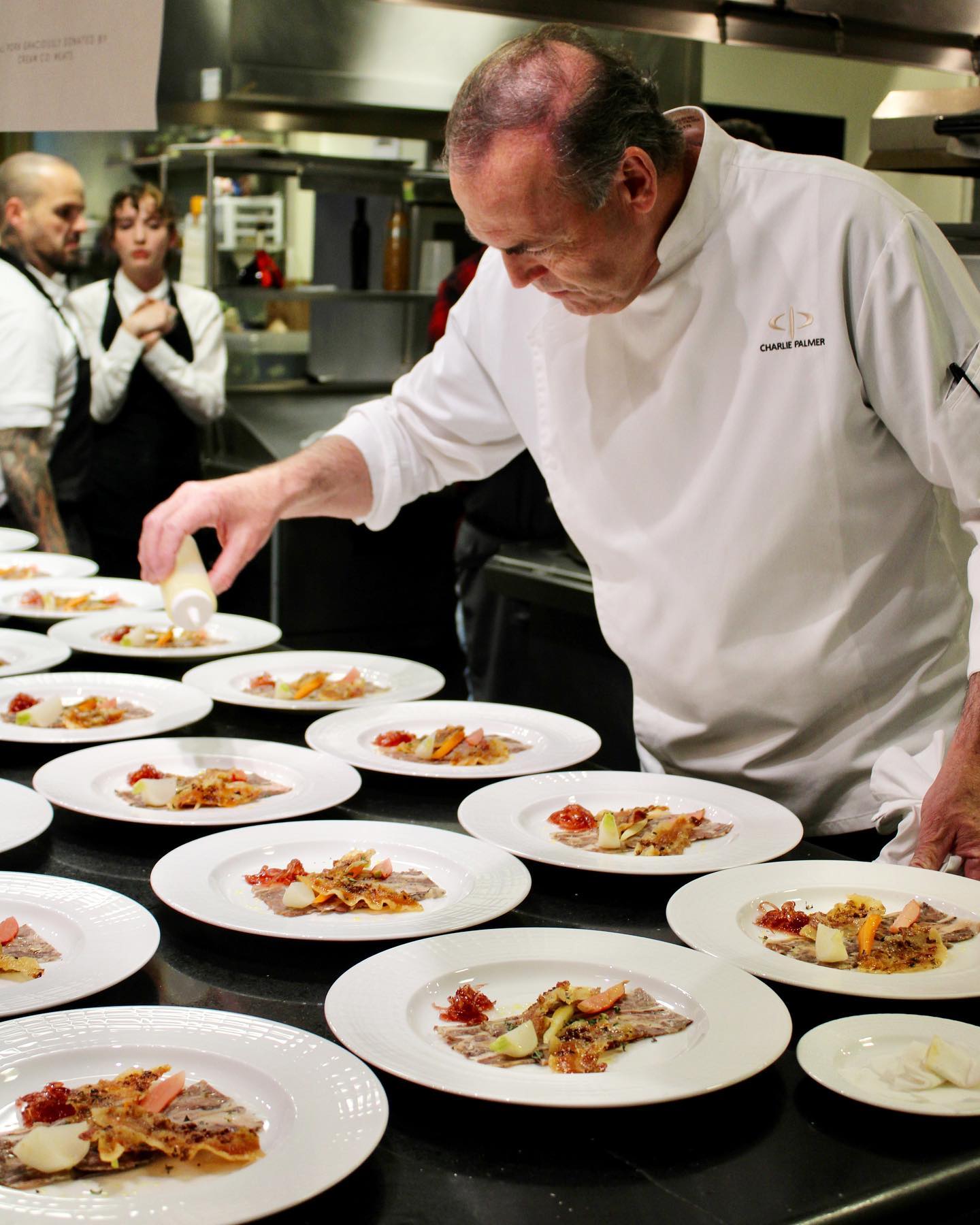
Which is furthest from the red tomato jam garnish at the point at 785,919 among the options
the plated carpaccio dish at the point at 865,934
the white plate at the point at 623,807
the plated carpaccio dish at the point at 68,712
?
the plated carpaccio dish at the point at 68,712

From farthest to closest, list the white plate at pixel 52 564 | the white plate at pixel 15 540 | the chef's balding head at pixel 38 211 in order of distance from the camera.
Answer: the chef's balding head at pixel 38 211, the white plate at pixel 15 540, the white plate at pixel 52 564

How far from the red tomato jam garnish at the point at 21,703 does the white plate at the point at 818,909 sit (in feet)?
3.64

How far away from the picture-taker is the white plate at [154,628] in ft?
7.85

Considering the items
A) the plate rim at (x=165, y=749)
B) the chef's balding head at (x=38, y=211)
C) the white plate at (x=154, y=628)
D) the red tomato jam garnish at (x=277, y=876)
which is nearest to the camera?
the red tomato jam garnish at (x=277, y=876)

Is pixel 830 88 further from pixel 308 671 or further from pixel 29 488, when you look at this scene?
pixel 308 671

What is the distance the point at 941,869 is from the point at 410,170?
5031mm

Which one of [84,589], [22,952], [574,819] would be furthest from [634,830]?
[84,589]

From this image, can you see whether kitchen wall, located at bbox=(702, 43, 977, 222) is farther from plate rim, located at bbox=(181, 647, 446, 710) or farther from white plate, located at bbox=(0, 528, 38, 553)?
plate rim, located at bbox=(181, 647, 446, 710)

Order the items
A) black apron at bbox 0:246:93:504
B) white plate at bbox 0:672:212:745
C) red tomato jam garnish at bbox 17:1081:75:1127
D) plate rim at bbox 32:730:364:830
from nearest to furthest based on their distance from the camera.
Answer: red tomato jam garnish at bbox 17:1081:75:1127
plate rim at bbox 32:730:364:830
white plate at bbox 0:672:212:745
black apron at bbox 0:246:93:504

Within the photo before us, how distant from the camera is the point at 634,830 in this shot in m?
1.52

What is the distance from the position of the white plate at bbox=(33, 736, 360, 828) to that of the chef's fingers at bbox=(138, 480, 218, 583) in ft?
0.77

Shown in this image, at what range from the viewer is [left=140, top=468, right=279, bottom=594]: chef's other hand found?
1820 millimetres

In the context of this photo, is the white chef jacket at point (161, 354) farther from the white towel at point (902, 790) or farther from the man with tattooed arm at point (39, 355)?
the white towel at point (902, 790)

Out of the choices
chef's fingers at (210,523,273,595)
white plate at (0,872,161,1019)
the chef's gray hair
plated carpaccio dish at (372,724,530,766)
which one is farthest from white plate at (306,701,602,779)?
the chef's gray hair
